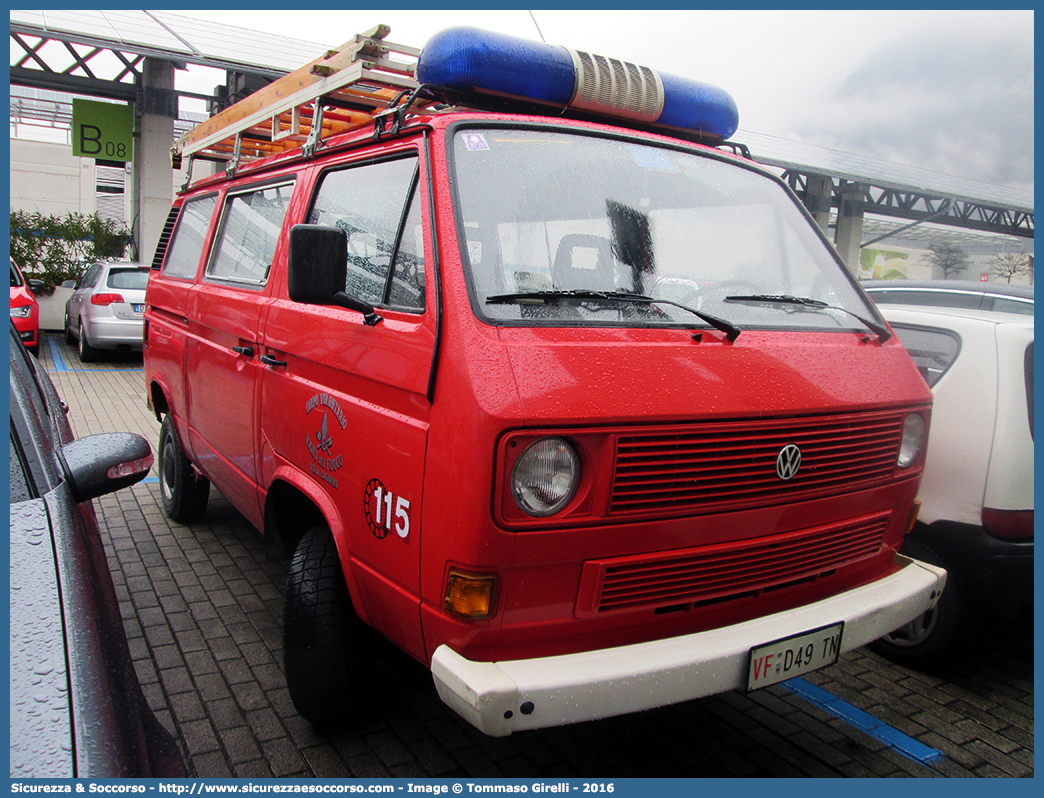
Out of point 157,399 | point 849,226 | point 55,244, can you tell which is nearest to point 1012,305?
point 157,399

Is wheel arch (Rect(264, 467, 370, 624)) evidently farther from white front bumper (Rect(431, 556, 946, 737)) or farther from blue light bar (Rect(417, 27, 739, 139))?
blue light bar (Rect(417, 27, 739, 139))

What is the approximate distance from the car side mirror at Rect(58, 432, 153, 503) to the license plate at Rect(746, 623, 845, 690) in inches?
76.3

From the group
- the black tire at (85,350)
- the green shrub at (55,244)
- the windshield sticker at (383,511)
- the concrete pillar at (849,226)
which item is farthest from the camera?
the concrete pillar at (849,226)

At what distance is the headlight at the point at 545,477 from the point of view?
1.96 m

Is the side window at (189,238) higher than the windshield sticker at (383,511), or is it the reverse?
the side window at (189,238)

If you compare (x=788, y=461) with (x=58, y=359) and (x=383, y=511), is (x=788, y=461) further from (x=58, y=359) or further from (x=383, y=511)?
(x=58, y=359)

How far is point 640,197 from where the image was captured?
267cm

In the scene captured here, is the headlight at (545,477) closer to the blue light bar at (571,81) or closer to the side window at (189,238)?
the blue light bar at (571,81)

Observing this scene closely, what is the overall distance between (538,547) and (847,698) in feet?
6.80

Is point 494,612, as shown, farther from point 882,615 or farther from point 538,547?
point 882,615

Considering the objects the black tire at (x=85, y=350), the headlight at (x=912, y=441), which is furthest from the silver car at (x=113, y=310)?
the headlight at (x=912, y=441)

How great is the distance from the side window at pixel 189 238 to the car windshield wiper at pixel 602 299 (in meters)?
2.85

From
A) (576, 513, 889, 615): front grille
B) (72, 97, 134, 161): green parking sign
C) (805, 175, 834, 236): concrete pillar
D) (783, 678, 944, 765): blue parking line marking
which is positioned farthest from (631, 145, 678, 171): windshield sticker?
(805, 175, 834, 236): concrete pillar

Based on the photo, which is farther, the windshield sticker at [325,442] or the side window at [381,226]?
the windshield sticker at [325,442]
